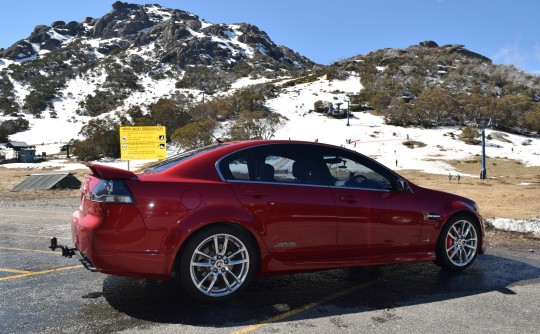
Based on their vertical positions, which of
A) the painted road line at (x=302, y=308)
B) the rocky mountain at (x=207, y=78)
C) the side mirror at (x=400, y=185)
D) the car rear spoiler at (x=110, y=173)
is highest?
the rocky mountain at (x=207, y=78)

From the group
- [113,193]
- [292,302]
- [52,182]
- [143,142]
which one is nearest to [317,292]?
[292,302]

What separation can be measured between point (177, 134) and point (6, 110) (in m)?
63.5

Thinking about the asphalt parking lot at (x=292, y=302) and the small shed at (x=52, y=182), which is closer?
the asphalt parking lot at (x=292, y=302)

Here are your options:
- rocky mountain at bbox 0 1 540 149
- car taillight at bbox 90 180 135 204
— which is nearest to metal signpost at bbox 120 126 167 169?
car taillight at bbox 90 180 135 204

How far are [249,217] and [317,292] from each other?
3.71 feet

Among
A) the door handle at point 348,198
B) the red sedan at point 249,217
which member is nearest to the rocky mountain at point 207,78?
the red sedan at point 249,217

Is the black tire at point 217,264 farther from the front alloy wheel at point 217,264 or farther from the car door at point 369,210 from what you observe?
the car door at point 369,210

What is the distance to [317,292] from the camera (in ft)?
14.9

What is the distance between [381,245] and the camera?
4.71 m

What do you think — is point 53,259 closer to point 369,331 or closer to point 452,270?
point 369,331

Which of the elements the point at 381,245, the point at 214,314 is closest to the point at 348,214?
the point at 381,245

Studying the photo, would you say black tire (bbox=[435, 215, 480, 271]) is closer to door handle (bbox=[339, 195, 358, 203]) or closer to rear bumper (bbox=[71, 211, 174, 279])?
door handle (bbox=[339, 195, 358, 203])

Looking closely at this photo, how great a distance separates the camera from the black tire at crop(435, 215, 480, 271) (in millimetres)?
5219

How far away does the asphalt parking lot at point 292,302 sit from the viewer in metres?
3.62
